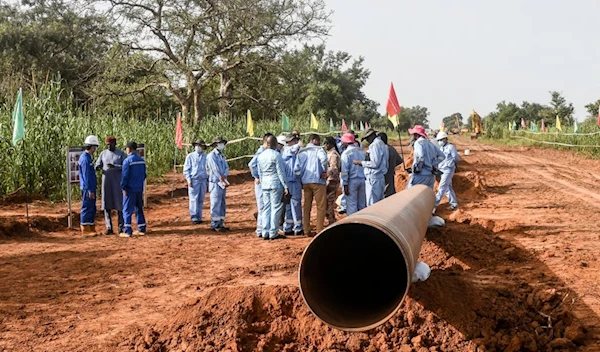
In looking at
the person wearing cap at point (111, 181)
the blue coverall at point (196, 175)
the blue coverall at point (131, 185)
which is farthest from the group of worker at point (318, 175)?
the person wearing cap at point (111, 181)

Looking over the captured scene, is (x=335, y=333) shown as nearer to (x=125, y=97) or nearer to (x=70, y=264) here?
(x=70, y=264)

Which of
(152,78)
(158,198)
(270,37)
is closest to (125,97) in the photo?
(152,78)

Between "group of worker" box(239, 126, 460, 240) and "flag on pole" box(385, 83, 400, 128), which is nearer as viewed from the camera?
"group of worker" box(239, 126, 460, 240)

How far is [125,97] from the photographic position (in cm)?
2850

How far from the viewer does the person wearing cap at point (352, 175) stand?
414 inches

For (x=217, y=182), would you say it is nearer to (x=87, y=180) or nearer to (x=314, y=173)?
(x=314, y=173)

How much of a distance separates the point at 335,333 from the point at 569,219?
26.5ft

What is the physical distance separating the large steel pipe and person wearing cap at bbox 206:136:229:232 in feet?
19.7

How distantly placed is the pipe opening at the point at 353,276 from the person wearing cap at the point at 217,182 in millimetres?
6319

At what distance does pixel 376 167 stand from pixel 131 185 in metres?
4.27

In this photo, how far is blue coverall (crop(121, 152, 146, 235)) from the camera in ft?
33.5

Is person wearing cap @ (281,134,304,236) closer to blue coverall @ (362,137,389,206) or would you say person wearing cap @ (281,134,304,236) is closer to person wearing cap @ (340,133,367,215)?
person wearing cap @ (340,133,367,215)

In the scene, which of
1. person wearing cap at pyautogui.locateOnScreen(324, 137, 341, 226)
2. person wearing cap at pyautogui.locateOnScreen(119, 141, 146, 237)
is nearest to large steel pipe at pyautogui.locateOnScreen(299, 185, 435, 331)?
person wearing cap at pyautogui.locateOnScreen(324, 137, 341, 226)

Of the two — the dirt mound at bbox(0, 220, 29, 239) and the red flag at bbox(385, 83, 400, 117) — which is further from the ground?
the red flag at bbox(385, 83, 400, 117)
